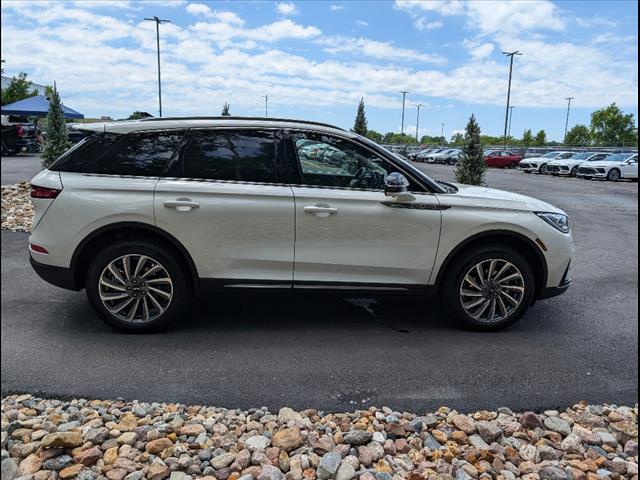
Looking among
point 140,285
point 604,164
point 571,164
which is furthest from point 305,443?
point 571,164

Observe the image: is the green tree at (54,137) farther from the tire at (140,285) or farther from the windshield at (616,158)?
the windshield at (616,158)

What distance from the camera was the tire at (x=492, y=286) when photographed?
431 centimetres

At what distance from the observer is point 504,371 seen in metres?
3.73

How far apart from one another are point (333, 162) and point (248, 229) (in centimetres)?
90

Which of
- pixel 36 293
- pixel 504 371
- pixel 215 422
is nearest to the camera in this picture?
pixel 215 422

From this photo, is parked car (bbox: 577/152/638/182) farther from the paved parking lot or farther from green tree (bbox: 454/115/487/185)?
the paved parking lot

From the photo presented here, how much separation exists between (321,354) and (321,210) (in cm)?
111

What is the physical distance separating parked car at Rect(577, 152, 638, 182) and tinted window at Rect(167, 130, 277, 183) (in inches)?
993

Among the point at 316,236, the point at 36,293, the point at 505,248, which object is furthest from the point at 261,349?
the point at 36,293

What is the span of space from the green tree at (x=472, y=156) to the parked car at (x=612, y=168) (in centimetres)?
1667

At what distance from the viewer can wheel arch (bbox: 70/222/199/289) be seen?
13.1ft

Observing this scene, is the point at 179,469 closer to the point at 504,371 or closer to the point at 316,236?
the point at 316,236

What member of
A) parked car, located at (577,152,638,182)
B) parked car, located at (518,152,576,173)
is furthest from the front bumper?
parked car, located at (518,152,576,173)

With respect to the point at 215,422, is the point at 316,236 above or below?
above
